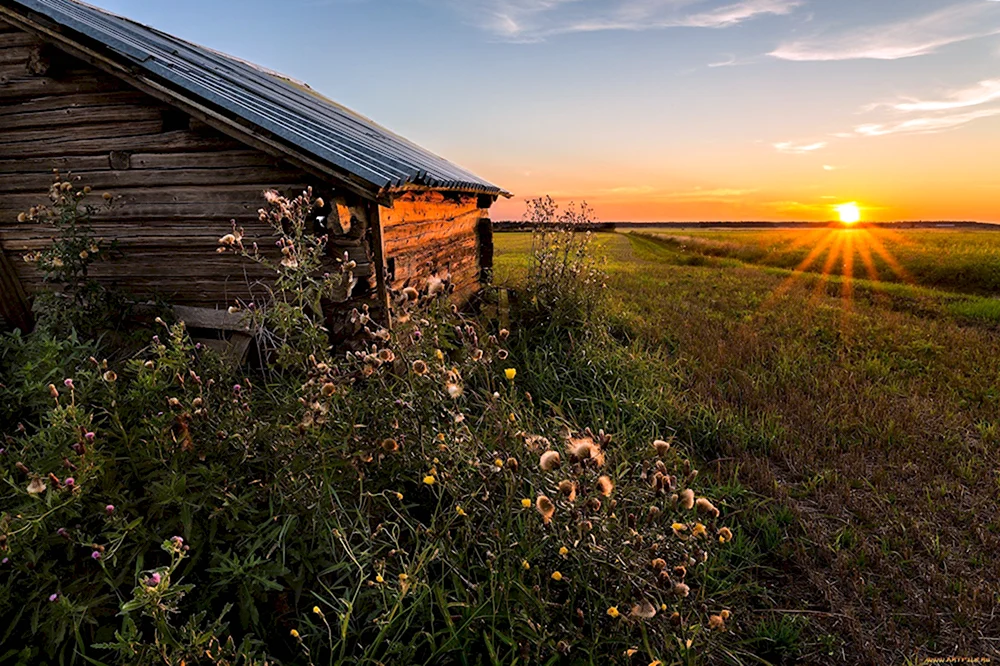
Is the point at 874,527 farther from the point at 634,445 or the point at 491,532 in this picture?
the point at 491,532

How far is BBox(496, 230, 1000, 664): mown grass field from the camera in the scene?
10.2 ft

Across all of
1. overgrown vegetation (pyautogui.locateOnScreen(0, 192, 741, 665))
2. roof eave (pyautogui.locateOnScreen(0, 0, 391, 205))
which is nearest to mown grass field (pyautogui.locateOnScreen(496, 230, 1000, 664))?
overgrown vegetation (pyautogui.locateOnScreen(0, 192, 741, 665))

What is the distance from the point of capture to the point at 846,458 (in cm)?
472

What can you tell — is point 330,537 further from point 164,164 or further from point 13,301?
point 13,301

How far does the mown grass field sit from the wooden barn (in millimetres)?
2774

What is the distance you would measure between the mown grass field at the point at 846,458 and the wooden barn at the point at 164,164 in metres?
2.77

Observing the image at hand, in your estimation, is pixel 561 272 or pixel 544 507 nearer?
pixel 544 507

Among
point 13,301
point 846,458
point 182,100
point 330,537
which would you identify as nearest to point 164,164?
point 182,100

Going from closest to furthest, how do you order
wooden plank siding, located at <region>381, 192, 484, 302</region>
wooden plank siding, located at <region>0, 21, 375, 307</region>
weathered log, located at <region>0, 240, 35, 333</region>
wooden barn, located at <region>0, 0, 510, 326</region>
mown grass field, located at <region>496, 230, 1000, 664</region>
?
1. mown grass field, located at <region>496, 230, 1000, 664</region>
2. wooden barn, located at <region>0, 0, 510, 326</region>
3. wooden plank siding, located at <region>0, 21, 375, 307</region>
4. wooden plank siding, located at <region>381, 192, 484, 302</region>
5. weathered log, located at <region>0, 240, 35, 333</region>

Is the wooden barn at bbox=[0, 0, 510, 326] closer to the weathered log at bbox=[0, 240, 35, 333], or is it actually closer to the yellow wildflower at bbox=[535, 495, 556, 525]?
the weathered log at bbox=[0, 240, 35, 333]

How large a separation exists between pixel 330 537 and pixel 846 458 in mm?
4450

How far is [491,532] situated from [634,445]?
2.42 meters

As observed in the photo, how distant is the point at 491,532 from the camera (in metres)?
2.59

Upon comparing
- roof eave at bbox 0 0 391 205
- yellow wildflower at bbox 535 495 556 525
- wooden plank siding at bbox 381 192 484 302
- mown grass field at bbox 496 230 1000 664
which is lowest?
mown grass field at bbox 496 230 1000 664
